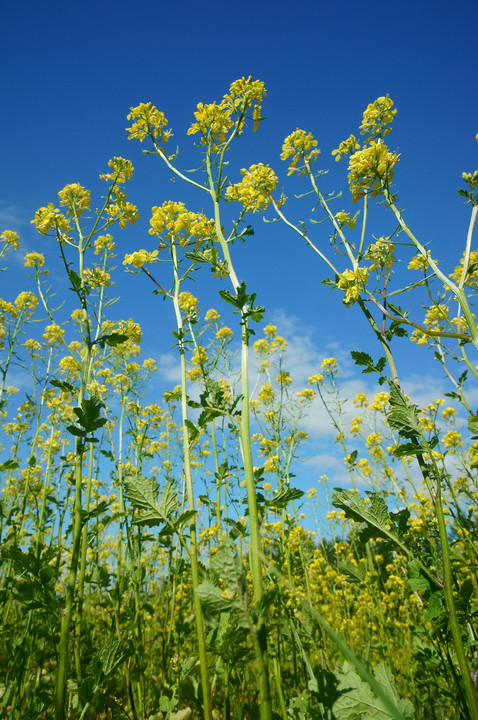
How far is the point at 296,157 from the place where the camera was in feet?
11.8

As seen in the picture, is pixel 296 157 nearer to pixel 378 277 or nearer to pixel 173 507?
pixel 378 277

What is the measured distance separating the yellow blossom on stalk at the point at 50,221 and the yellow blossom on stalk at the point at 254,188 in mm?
1356

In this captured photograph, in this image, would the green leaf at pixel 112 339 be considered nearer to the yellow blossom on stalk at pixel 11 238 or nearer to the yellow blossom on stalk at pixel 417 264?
the yellow blossom on stalk at pixel 417 264

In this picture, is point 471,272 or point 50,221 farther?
point 50,221

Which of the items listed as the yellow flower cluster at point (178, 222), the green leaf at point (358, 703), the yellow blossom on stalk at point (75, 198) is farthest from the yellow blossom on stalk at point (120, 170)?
the green leaf at point (358, 703)

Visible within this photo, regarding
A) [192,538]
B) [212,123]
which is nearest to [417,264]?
[212,123]

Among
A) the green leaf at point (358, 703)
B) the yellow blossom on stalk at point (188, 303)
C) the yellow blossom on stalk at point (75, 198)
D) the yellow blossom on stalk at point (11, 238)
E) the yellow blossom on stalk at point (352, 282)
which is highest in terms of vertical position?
the yellow blossom on stalk at point (11, 238)

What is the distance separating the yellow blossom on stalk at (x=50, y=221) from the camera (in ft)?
9.74

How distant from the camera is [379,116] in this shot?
2.76 meters

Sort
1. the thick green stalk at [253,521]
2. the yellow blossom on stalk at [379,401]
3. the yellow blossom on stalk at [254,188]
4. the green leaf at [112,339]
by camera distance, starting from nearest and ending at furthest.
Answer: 1. the thick green stalk at [253,521]
2. the green leaf at [112,339]
3. the yellow blossom on stalk at [254,188]
4. the yellow blossom on stalk at [379,401]

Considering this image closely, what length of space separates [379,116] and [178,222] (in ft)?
5.54

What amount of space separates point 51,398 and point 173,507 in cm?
437

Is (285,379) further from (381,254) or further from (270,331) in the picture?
(381,254)

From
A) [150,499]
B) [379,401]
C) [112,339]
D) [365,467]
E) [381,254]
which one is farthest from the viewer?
[365,467]
